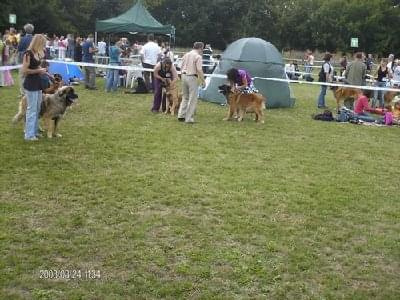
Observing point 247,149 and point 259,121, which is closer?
point 247,149

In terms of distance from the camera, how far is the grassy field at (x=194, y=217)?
381 centimetres

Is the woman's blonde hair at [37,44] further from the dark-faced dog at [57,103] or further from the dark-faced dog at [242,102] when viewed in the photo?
the dark-faced dog at [242,102]

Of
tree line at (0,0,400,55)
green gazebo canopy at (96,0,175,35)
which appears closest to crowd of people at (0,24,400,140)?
green gazebo canopy at (96,0,175,35)

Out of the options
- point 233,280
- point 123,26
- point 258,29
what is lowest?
point 233,280

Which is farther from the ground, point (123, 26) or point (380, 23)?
point (380, 23)

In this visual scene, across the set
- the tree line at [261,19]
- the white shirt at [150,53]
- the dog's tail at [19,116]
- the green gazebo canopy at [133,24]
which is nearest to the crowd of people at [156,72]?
the white shirt at [150,53]

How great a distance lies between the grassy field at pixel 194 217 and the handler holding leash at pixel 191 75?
113 cm

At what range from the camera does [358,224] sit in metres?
5.24

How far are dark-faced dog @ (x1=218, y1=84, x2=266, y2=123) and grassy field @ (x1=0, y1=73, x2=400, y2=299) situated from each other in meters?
1.85

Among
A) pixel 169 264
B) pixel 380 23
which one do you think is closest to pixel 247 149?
pixel 169 264

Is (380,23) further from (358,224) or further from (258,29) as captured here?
(358,224)

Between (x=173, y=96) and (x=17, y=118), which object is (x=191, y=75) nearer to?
(x=173, y=96)

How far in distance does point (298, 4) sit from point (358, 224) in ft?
176

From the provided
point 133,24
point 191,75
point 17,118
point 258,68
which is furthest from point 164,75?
point 133,24
